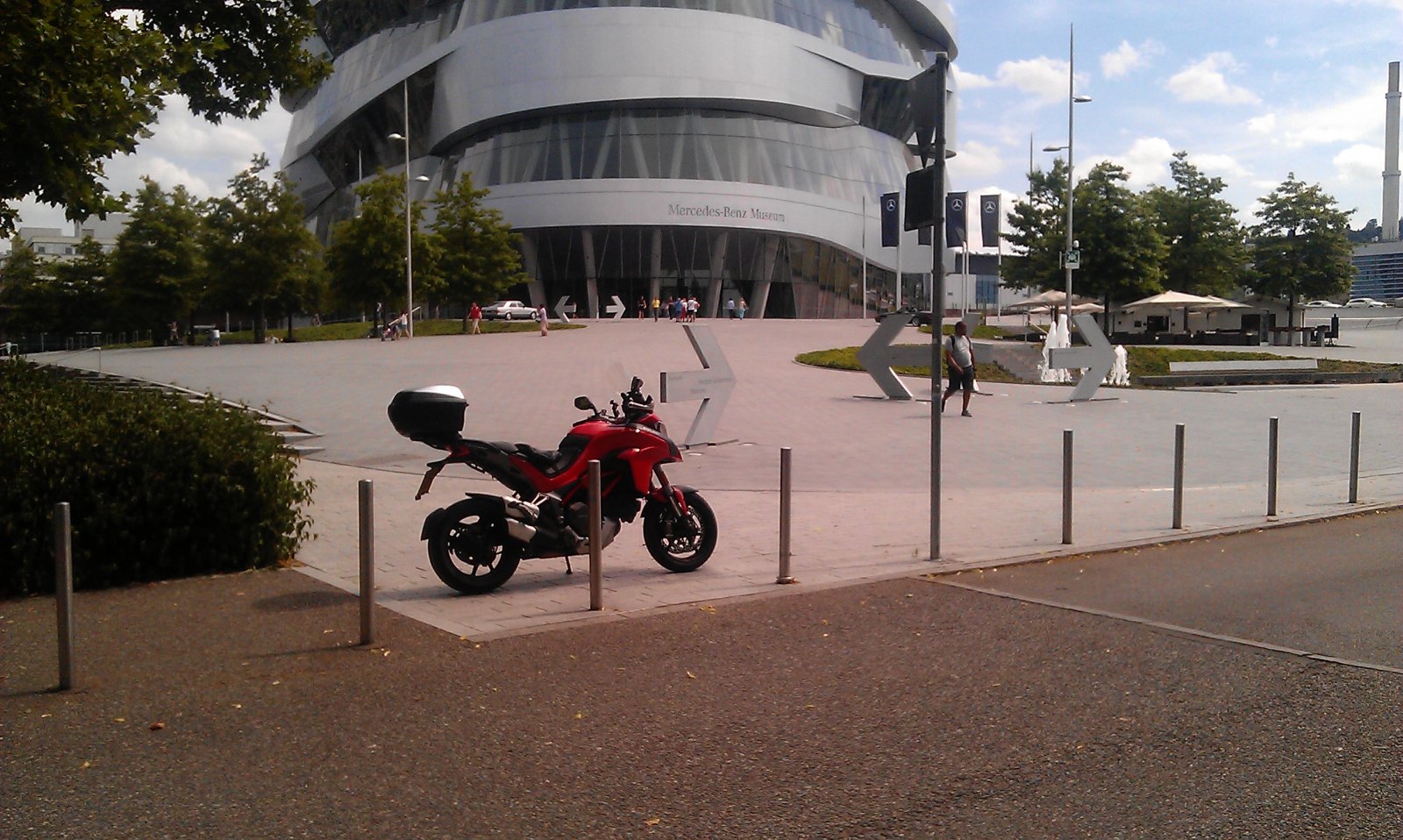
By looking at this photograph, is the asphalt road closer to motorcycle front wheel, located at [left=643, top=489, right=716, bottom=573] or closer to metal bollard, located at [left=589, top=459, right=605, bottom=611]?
metal bollard, located at [left=589, top=459, right=605, bottom=611]

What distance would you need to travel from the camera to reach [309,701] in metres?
5.46

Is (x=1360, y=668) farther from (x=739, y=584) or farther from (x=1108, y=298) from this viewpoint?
A: (x=1108, y=298)

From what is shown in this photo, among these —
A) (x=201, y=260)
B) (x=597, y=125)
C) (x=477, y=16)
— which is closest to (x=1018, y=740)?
(x=201, y=260)

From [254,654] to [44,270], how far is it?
71.9m

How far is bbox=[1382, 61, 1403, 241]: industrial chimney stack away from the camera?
11503 centimetres

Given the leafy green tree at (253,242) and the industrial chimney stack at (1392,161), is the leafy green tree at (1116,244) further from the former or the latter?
the industrial chimney stack at (1392,161)

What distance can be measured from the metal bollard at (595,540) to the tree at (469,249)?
160ft

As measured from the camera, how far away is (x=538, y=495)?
7.82 metres

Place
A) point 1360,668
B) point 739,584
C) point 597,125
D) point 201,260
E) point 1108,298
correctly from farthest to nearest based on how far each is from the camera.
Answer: point 597,125 → point 1108,298 → point 201,260 → point 739,584 → point 1360,668

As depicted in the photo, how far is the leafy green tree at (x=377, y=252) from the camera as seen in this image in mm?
50875

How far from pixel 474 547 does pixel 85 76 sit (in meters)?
6.84

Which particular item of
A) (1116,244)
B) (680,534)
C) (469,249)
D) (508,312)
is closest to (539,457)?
(680,534)

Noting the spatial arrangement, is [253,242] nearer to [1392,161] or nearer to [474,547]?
[474,547]

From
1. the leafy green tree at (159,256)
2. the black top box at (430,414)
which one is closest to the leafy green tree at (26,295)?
the leafy green tree at (159,256)
